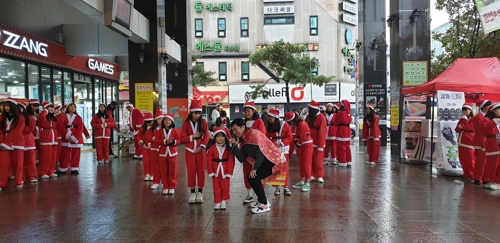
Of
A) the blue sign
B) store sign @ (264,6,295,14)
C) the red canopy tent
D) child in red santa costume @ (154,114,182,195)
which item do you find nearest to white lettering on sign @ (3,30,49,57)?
child in red santa costume @ (154,114,182,195)

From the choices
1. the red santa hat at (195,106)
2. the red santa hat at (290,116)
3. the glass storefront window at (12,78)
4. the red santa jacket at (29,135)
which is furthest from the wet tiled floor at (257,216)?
the glass storefront window at (12,78)

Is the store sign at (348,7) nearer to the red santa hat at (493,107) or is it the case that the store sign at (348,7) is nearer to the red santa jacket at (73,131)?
the red santa hat at (493,107)

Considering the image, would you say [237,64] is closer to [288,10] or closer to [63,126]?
[288,10]

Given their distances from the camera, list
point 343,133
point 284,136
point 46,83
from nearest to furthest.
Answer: point 284,136 < point 343,133 < point 46,83

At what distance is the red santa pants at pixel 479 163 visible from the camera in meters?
8.54

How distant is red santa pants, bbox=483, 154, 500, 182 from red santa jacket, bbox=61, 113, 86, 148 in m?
9.71

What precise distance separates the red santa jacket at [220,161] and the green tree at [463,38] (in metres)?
11.8

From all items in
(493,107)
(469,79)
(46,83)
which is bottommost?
(493,107)

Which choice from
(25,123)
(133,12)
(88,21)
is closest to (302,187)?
(25,123)

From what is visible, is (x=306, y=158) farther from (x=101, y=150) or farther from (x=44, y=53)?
(x=44, y=53)

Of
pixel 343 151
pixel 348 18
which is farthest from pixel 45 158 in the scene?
pixel 348 18

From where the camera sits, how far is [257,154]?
581 cm

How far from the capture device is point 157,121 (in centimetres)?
768

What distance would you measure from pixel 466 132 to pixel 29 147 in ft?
32.4
